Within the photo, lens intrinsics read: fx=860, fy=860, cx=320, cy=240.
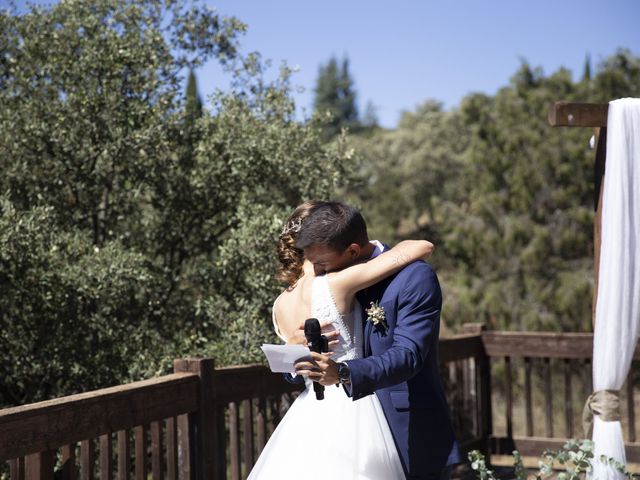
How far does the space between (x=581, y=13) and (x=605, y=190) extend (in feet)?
63.4

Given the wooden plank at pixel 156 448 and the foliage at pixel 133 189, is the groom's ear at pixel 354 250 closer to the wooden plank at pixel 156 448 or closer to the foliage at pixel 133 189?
the wooden plank at pixel 156 448

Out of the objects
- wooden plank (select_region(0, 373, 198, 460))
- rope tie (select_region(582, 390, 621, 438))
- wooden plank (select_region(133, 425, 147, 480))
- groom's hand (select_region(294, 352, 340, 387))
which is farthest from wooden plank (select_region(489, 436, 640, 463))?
groom's hand (select_region(294, 352, 340, 387))

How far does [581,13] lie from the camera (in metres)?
22.0

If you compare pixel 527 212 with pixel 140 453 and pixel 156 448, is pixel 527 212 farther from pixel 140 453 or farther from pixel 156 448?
pixel 140 453

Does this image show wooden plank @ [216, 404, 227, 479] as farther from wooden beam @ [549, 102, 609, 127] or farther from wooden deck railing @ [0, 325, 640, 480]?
wooden beam @ [549, 102, 609, 127]

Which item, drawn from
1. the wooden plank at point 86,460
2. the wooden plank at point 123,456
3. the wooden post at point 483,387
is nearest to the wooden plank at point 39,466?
the wooden plank at point 86,460

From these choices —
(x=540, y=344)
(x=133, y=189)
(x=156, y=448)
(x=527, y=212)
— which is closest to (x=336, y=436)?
(x=156, y=448)

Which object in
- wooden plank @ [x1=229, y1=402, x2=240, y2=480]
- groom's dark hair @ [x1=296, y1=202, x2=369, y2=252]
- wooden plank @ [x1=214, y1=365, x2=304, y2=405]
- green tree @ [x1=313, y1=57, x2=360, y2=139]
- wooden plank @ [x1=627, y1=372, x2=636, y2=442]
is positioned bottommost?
wooden plank @ [x1=627, y1=372, x2=636, y2=442]

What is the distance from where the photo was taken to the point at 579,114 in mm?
4262

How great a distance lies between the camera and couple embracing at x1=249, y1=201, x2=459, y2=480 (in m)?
2.50

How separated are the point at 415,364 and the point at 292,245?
60 cm

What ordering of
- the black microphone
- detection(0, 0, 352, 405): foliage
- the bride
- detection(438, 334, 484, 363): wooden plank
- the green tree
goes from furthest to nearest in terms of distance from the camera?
the green tree → detection(438, 334, 484, 363): wooden plank → detection(0, 0, 352, 405): foliage → the bride → the black microphone

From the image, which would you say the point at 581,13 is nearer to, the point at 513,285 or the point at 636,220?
the point at 513,285

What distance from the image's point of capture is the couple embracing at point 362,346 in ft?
8.20
